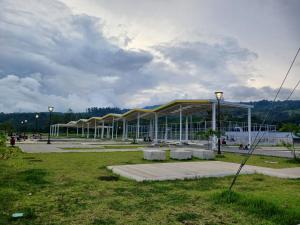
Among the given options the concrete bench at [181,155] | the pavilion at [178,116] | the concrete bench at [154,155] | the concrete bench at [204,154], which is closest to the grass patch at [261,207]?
the concrete bench at [154,155]

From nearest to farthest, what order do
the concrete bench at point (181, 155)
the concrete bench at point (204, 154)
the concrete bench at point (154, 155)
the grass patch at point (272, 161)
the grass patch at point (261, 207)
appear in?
the grass patch at point (261, 207)
the grass patch at point (272, 161)
the concrete bench at point (154, 155)
the concrete bench at point (181, 155)
the concrete bench at point (204, 154)

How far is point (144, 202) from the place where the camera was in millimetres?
5785

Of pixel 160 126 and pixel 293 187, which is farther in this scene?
pixel 160 126

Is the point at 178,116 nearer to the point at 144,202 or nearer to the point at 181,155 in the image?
the point at 181,155

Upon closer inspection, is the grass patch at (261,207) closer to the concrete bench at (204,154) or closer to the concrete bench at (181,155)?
the concrete bench at (181,155)

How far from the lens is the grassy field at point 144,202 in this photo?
469cm

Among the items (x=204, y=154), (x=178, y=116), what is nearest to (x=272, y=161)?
(x=204, y=154)

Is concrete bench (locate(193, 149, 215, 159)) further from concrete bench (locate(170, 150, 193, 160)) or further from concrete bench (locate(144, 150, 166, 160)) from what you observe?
concrete bench (locate(144, 150, 166, 160))

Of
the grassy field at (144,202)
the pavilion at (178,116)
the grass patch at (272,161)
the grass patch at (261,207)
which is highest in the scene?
the pavilion at (178,116)

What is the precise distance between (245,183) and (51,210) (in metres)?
5.25

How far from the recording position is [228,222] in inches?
179

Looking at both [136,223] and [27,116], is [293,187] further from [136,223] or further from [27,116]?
[27,116]

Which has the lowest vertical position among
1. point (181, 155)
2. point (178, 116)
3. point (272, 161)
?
point (272, 161)

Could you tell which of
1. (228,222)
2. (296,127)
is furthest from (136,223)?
(296,127)
